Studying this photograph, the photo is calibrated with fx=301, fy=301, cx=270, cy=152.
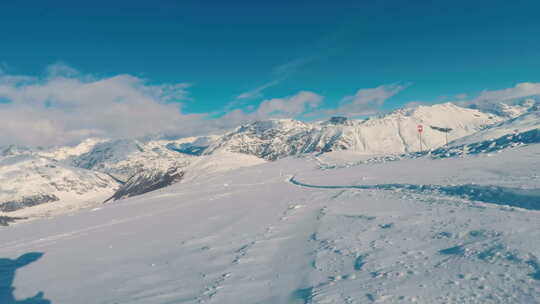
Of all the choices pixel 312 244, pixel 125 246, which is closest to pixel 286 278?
pixel 312 244

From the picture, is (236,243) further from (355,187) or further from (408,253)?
(355,187)

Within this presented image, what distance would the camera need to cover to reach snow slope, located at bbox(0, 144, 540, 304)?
7023 mm

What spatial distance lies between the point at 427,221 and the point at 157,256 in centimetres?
1182

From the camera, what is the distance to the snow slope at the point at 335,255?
23.0ft

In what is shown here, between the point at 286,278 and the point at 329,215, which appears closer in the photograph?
the point at 286,278

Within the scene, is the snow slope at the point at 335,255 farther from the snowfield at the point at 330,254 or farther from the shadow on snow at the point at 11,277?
the shadow on snow at the point at 11,277

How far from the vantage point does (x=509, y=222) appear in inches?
389

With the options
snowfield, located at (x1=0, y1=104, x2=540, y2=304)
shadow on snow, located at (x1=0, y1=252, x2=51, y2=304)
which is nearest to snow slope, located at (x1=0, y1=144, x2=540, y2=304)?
snowfield, located at (x1=0, y1=104, x2=540, y2=304)

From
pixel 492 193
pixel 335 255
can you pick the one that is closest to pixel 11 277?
pixel 335 255

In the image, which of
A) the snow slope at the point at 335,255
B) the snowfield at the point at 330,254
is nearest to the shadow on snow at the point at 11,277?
the snowfield at the point at 330,254

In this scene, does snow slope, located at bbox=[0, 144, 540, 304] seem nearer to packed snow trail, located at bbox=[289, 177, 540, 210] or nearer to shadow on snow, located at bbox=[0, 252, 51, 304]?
packed snow trail, located at bbox=[289, 177, 540, 210]

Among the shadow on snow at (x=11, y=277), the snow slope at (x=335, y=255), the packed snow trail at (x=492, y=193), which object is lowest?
the shadow on snow at (x=11, y=277)

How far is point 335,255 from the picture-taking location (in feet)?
32.9

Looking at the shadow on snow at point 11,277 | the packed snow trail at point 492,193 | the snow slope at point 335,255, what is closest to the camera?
the snow slope at point 335,255
